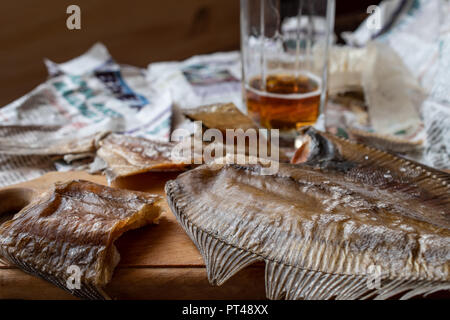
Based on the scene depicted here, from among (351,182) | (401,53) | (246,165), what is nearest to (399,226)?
(351,182)

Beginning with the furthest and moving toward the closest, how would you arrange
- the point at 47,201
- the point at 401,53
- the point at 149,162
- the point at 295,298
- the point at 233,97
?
the point at 401,53
the point at 233,97
the point at 149,162
the point at 47,201
the point at 295,298

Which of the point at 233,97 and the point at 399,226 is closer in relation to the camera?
the point at 399,226

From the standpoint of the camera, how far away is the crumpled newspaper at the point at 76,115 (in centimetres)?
104

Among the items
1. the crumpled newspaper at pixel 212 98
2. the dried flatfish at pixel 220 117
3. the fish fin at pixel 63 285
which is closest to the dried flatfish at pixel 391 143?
the crumpled newspaper at pixel 212 98

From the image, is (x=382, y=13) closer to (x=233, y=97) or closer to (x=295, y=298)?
(x=233, y=97)

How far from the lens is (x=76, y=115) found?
133 centimetres

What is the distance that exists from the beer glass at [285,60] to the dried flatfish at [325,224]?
1.19 ft

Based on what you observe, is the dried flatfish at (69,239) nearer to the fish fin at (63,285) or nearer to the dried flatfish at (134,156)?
the fish fin at (63,285)

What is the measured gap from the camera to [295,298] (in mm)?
610

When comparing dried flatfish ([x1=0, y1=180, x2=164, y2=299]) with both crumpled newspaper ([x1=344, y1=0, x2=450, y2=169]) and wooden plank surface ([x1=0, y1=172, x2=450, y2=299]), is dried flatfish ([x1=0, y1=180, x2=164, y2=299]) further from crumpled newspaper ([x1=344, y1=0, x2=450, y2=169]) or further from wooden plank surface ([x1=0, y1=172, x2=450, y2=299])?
crumpled newspaper ([x1=344, y1=0, x2=450, y2=169])

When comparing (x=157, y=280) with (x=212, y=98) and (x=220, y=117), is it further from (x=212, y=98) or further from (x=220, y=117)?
(x=212, y=98)

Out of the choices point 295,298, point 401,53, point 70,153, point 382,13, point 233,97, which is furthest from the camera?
point 382,13

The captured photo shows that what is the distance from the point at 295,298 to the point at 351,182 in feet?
0.72

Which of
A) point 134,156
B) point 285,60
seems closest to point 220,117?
point 134,156
